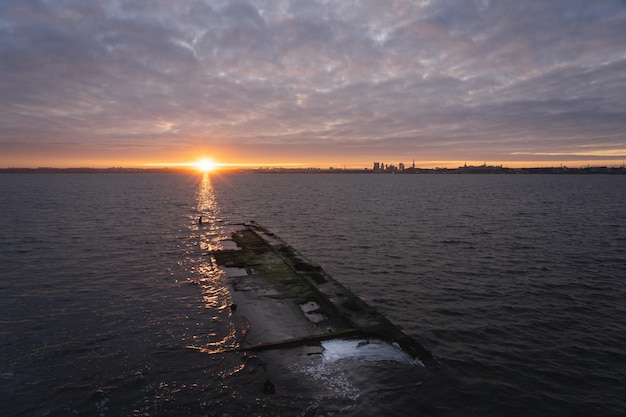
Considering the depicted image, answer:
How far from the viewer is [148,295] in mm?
22125

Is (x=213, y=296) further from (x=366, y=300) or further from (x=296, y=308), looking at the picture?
(x=366, y=300)

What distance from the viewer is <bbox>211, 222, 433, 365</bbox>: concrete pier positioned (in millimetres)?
15734

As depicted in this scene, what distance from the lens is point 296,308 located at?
1942cm

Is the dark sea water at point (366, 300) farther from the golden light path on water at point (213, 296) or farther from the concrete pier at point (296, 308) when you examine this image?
the concrete pier at point (296, 308)

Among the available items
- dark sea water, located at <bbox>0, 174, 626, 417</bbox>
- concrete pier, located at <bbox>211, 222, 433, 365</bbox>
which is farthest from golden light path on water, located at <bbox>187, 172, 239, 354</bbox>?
concrete pier, located at <bbox>211, 222, 433, 365</bbox>

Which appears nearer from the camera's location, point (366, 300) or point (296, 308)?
point (296, 308)

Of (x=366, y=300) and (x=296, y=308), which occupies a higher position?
(x=296, y=308)

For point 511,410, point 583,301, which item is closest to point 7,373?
point 511,410

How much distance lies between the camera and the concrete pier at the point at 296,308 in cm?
1573

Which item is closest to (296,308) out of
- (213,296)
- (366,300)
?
(366,300)

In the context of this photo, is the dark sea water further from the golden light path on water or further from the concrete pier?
the concrete pier

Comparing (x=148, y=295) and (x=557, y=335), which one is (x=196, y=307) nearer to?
(x=148, y=295)

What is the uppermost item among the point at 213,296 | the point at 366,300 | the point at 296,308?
the point at 296,308

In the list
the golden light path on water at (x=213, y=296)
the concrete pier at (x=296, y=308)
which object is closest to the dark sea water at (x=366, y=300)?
the golden light path on water at (x=213, y=296)
